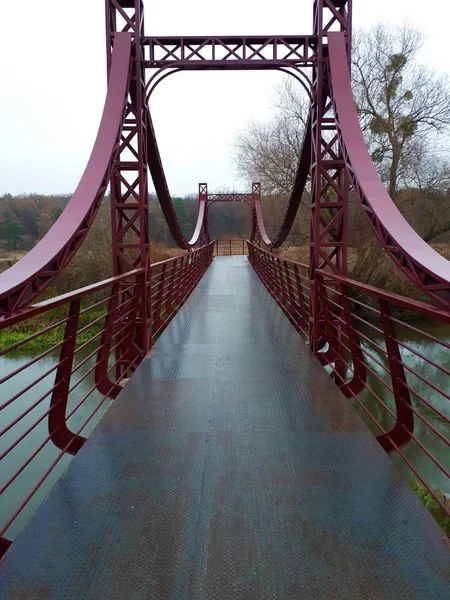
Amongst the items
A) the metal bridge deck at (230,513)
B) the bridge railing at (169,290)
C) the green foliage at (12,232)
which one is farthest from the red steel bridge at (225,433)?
the green foliage at (12,232)

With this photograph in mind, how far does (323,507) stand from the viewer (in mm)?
1785

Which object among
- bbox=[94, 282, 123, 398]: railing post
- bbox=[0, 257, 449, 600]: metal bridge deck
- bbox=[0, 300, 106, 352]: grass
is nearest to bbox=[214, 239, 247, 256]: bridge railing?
bbox=[0, 300, 106, 352]: grass

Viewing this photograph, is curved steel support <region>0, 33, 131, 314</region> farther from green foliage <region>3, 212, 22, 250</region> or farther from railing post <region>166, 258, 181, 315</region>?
green foliage <region>3, 212, 22, 250</region>

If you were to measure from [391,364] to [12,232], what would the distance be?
1259 inches

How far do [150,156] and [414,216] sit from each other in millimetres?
12971

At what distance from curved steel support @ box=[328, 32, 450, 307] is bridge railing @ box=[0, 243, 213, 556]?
2.02 meters

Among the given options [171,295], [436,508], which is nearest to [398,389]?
[436,508]

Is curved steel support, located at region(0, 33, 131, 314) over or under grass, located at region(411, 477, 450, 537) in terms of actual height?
over

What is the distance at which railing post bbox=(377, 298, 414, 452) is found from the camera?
233 cm

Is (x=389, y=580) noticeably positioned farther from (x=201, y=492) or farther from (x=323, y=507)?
(x=201, y=492)

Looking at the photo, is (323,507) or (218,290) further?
(218,290)

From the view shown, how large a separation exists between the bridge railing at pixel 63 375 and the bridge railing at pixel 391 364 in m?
1.76

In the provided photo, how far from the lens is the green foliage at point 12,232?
1163 inches

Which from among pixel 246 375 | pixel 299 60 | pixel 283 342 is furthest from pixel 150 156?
pixel 246 375
